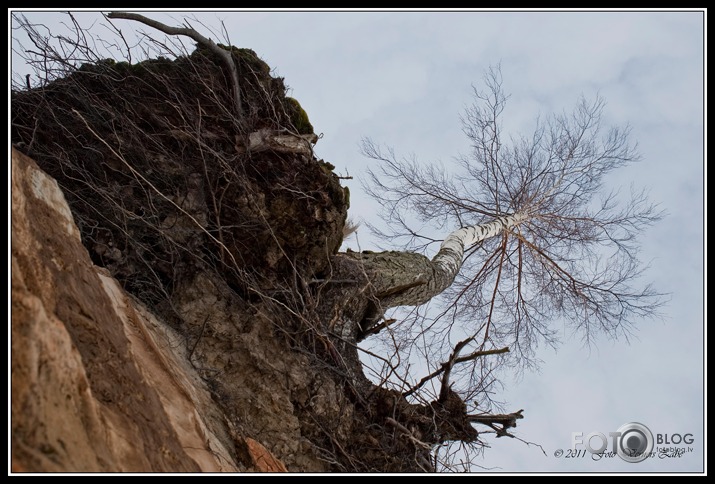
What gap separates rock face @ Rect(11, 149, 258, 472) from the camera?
1494mm

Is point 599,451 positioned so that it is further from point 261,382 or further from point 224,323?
point 224,323

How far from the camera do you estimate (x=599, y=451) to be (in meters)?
3.40

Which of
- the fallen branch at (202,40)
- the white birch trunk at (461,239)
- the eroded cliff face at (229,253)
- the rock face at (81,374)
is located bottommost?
the rock face at (81,374)

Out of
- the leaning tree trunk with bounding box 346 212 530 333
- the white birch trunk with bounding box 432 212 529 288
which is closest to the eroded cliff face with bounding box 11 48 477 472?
the leaning tree trunk with bounding box 346 212 530 333

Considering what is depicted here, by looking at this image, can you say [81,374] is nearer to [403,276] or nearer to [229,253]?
[229,253]

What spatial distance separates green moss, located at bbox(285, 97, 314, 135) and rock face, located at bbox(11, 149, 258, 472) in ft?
5.63

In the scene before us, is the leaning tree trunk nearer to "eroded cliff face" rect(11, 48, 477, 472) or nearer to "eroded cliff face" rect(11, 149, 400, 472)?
"eroded cliff face" rect(11, 48, 477, 472)

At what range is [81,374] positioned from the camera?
173 cm

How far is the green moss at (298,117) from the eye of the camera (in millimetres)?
3963

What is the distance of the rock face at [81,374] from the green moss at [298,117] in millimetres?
1715

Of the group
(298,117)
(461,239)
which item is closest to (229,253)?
(298,117)

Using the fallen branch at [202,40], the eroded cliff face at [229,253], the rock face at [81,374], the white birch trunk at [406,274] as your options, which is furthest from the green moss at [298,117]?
the rock face at [81,374]

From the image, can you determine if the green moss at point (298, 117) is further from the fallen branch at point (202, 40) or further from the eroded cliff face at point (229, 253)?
the fallen branch at point (202, 40)

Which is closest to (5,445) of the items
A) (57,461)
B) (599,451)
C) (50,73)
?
(57,461)
